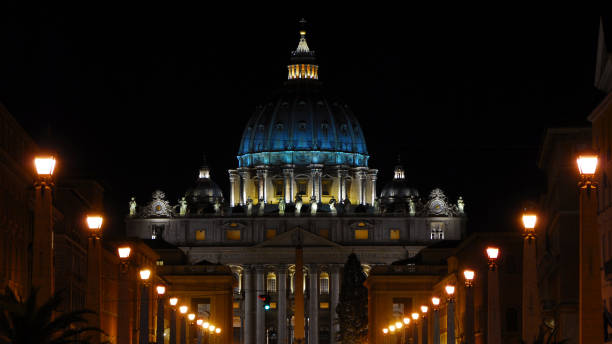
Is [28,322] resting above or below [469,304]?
below

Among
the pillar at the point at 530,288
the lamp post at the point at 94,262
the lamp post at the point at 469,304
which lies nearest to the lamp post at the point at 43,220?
the lamp post at the point at 94,262

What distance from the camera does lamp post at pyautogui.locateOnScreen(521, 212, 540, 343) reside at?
138ft

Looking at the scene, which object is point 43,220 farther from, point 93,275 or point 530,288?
point 530,288

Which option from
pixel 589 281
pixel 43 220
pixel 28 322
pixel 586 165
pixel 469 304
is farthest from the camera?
pixel 469 304

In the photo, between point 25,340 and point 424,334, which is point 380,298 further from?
point 25,340

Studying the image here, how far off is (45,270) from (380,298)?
114080 mm

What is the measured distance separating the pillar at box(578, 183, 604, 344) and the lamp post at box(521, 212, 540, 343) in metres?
10.3

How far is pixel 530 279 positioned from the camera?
1700 inches

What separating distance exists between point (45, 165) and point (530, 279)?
14314 mm

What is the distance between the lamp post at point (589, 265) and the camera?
31.2 meters

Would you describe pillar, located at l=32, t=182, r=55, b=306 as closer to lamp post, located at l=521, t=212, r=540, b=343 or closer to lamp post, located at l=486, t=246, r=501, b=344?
lamp post, located at l=521, t=212, r=540, b=343

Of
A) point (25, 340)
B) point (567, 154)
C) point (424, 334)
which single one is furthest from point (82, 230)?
point (25, 340)

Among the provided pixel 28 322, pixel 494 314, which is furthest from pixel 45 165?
pixel 494 314

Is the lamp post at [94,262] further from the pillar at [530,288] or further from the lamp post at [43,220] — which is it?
the pillar at [530,288]
